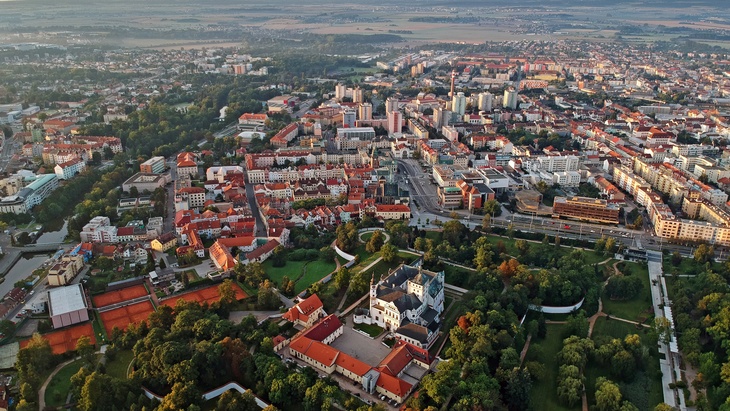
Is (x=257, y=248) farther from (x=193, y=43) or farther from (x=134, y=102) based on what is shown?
(x=193, y=43)

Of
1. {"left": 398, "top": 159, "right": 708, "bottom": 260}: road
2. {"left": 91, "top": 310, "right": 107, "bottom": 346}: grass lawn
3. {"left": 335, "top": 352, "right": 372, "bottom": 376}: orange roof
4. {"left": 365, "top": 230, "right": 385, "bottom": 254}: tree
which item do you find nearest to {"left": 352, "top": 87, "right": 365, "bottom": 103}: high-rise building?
{"left": 398, "top": 159, "right": 708, "bottom": 260}: road

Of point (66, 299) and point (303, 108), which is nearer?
point (66, 299)

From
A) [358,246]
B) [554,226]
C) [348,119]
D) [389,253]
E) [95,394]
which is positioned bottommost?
[554,226]

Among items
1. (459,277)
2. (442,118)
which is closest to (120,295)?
(459,277)

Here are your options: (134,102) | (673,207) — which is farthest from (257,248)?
(134,102)

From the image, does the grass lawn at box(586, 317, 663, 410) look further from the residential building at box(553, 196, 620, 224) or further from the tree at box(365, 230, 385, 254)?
the residential building at box(553, 196, 620, 224)

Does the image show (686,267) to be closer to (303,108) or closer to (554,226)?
(554,226)

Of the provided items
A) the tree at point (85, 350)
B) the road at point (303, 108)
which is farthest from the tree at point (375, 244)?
the road at point (303, 108)
